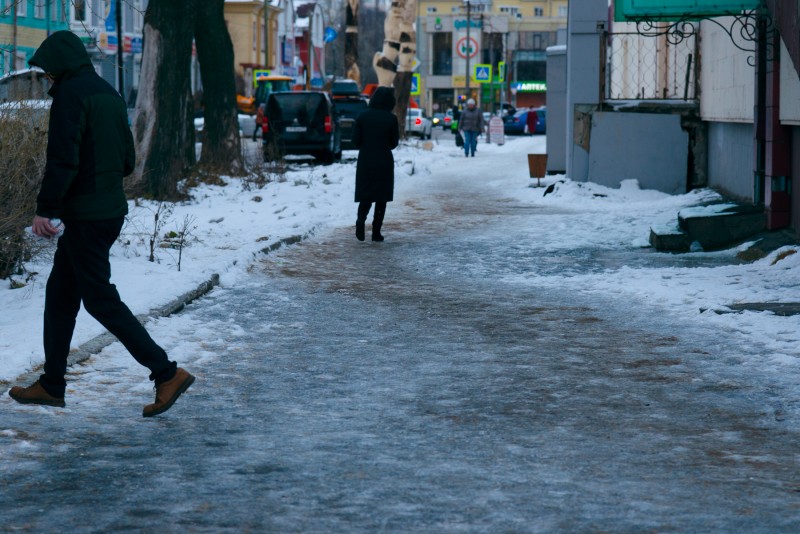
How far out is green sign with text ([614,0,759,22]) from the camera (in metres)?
14.4

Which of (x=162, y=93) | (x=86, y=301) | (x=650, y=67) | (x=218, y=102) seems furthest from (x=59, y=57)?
(x=650, y=67)

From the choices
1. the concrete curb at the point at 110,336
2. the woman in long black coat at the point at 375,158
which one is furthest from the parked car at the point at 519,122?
the concrete curb at the point at 110,336

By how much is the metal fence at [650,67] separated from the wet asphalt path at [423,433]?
445 inches

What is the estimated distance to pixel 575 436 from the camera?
19.4 ft

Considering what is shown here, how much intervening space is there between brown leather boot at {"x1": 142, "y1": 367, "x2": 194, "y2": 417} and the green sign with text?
9635 millimetres

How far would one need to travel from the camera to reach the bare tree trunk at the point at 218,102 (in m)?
22.2

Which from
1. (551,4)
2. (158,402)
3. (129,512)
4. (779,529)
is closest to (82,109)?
(158,402)

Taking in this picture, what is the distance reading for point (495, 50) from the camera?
111688mm

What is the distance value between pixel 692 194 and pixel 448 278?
27.0ft

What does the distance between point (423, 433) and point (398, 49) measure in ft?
122

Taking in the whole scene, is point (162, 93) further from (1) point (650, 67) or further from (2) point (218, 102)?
(1) point (650, 67)

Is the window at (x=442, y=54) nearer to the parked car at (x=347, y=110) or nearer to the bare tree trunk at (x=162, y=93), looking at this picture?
the parked car at (x=347, y=110)

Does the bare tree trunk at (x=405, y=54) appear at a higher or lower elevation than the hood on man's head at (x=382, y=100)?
higher

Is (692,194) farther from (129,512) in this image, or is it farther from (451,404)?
(129,512)
